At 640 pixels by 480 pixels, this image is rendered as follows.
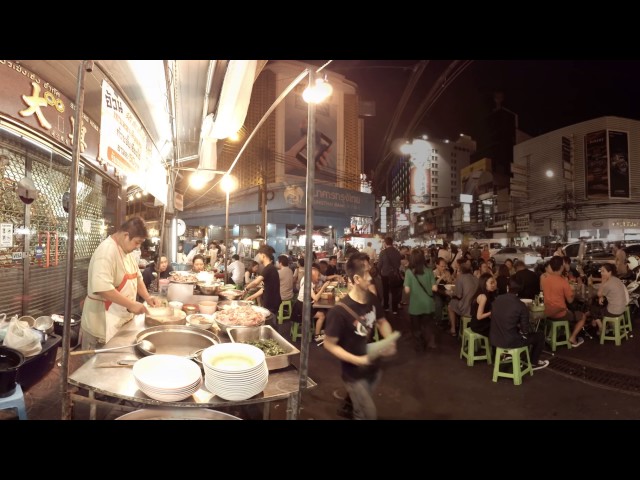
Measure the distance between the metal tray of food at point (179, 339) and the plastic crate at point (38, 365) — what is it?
207 centimetres

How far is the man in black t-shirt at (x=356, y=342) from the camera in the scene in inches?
120

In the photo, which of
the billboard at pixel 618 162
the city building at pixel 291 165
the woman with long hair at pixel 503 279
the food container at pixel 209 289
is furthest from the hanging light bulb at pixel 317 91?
the billboard at pixel 618 162

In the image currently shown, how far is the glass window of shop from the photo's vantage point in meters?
4.64

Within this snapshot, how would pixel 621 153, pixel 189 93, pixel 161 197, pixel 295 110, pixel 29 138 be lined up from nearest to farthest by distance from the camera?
A: pixel 189 93
pixel 29 138
pixel 161 197
pixel 295 110
pixel 621 153

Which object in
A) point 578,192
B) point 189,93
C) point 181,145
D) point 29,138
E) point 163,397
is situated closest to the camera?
point 163,397

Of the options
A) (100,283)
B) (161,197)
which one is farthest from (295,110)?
(100,283)

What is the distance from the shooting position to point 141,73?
339 centimetres

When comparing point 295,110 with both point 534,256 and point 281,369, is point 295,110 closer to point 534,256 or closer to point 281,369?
point 534,256

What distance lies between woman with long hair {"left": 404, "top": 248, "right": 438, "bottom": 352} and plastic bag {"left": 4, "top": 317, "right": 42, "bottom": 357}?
227 inches

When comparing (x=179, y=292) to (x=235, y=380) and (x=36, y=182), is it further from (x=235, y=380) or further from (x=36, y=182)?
(x=235, y=380)

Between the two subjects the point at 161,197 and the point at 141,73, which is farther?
the point at 161,197

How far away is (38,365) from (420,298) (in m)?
6.00

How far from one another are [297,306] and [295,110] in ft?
47.2

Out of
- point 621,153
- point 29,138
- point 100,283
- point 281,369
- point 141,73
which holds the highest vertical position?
point 621,153
